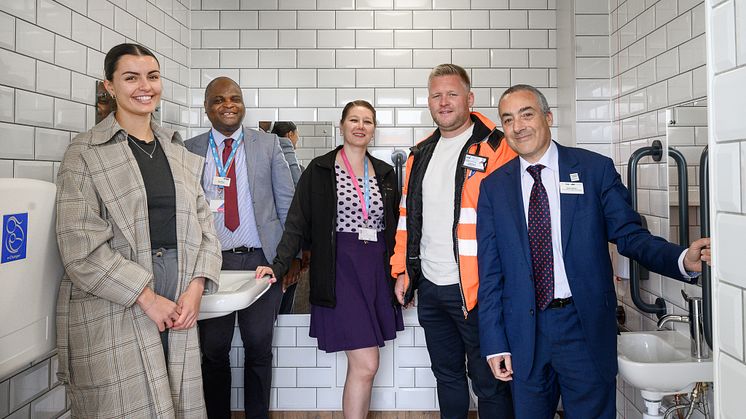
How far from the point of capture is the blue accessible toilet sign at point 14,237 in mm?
1266

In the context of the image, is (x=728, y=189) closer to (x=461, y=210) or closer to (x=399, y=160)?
(x=461, y=210)

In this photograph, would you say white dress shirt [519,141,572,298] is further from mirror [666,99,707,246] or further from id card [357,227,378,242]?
id card [357,227,378,242]

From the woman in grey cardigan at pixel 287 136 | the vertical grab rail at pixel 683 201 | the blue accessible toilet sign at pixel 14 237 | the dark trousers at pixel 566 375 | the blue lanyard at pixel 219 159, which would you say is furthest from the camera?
the woman in grey cardigan at pixel 287 136

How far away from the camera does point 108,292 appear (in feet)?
4.87

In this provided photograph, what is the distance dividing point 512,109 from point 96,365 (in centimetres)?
153

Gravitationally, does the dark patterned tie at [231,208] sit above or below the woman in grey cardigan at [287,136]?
below

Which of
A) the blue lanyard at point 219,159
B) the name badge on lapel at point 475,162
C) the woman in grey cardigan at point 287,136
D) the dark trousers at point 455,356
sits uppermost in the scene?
the woman in grey cardigan at point 287,136

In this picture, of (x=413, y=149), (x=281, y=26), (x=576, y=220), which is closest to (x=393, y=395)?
(x=413, y=149)

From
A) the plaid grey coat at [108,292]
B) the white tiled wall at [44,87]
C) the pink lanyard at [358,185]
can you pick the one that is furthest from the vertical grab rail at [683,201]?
the white tiled wall at [44,87]

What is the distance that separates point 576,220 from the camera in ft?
5.23

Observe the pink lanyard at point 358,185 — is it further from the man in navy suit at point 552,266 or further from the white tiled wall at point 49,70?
the white tiled wall at point 49,70

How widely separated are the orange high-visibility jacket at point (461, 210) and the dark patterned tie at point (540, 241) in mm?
289

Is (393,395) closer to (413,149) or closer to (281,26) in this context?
(413,149)

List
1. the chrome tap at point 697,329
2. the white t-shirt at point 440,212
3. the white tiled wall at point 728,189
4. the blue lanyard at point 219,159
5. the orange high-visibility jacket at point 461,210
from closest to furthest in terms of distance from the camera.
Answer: the white tiled wall at point 728,189 < the chrome tap at point 697,329 < the orange high-visibility jacket at point 461,210 < the white t-shirt at point 440,212 < the blue lanyard at point 219,159
